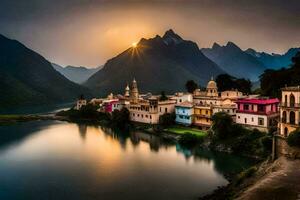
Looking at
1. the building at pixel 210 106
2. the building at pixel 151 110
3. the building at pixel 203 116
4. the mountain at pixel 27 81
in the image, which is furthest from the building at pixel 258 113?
the mountain at pixel 27 81

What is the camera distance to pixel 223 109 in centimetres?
4012

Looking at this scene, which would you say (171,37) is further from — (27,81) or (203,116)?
(203,116)

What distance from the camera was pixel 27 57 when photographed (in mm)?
168375

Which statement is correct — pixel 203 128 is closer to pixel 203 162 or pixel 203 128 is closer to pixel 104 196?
pixel 203 162

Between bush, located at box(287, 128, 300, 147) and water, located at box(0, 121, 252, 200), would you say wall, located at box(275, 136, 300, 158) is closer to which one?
bush, located at box(287, 128, 300, 147)

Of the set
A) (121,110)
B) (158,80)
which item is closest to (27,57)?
(158,80)

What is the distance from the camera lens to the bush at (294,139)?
2348 cm

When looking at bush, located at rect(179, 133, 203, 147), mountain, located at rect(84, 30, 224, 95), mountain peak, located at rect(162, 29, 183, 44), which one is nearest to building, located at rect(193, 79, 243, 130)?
bush, located at rect(179, 133, 203, 147)

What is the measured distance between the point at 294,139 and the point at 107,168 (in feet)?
44.5

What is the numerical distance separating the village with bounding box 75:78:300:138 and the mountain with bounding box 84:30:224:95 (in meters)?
82.7

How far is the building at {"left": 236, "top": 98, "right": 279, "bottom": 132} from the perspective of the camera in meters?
34.2

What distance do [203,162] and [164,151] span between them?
561cm

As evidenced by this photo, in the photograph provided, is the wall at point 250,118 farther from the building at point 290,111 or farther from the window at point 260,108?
the building at point 290,111

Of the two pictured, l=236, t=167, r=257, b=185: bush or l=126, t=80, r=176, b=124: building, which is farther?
l=126, t=80, r=176, b=124: building
